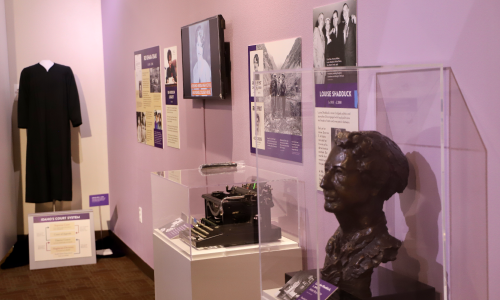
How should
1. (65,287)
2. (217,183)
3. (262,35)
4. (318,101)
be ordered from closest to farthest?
Answer: (318,101)
(217,183)
(262,35)
(65,287)

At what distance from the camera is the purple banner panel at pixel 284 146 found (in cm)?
135

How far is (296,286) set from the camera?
1445 millimetres

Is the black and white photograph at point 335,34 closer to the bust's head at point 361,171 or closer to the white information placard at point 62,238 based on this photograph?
the bust's head at point 361,171

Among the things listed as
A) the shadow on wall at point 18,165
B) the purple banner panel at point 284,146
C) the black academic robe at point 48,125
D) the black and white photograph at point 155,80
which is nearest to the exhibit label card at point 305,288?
the purple banner panel at point 284,146

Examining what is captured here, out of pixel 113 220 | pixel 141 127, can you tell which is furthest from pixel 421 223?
pixel 113 220

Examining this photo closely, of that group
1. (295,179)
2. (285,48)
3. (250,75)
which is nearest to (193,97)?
(250,75)

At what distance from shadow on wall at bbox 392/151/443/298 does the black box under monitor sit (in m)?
1.68

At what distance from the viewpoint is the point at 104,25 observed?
562cm

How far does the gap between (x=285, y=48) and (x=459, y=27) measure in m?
1.01

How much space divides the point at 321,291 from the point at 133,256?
3849 mm

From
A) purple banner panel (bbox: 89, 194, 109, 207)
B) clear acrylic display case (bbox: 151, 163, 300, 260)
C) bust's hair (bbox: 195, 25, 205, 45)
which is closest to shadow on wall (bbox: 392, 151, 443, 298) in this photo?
clear acrylic display case (bbox: 151, 163, 300, 260)

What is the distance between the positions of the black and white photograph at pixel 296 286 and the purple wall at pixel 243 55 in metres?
0.29

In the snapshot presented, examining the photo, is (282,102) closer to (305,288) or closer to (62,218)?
(305,288)

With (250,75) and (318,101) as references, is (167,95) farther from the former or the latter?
(318,101)
